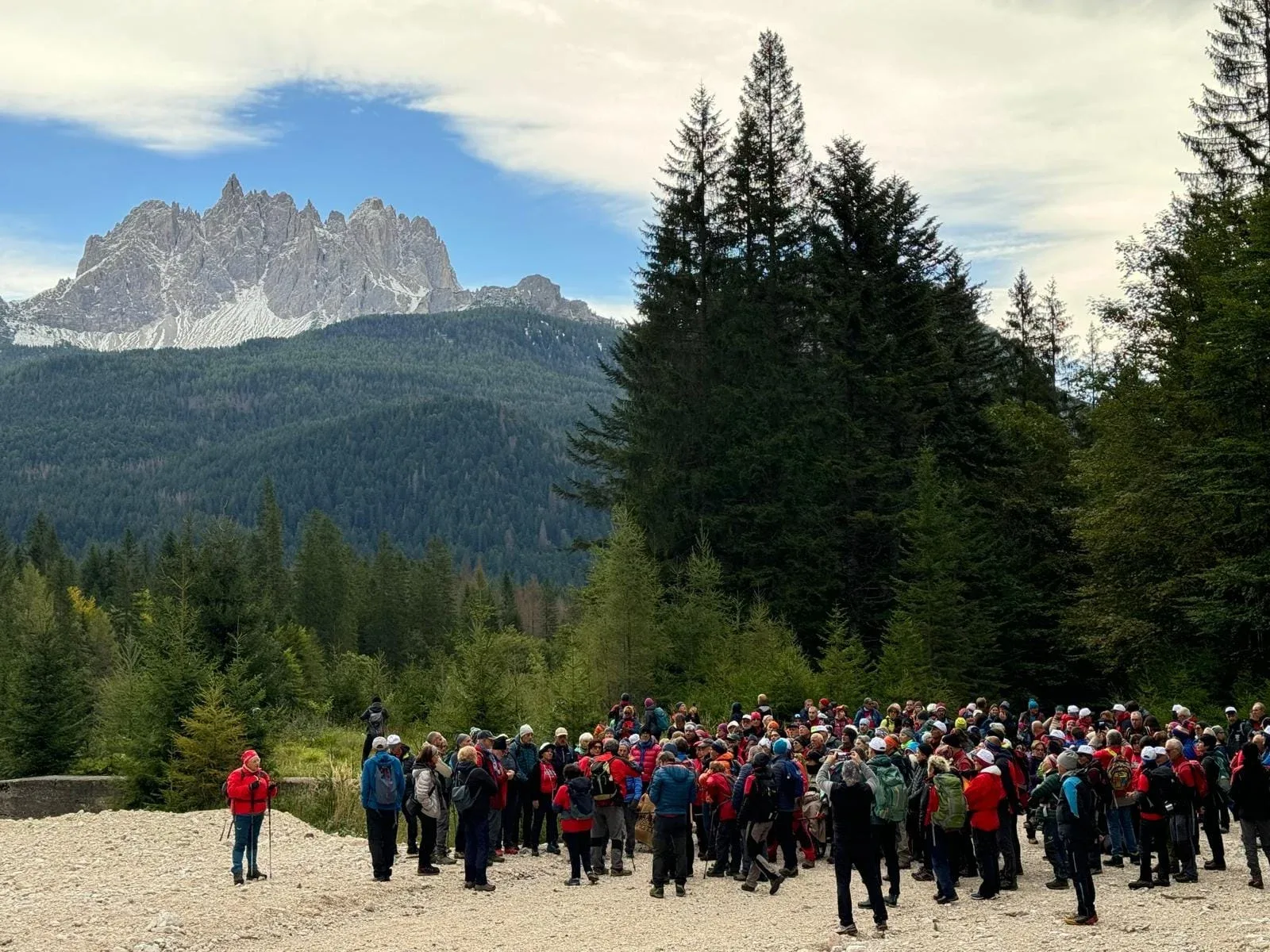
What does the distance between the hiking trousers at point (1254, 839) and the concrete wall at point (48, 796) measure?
25.0 m

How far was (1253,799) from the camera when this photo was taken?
1503 cm

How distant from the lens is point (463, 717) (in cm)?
2648

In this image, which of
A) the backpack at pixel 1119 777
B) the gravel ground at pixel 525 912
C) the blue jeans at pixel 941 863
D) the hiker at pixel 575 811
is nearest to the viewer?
the gravel ground at pixel 525 912

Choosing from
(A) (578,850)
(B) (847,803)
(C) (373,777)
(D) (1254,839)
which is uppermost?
(C) (373,777)

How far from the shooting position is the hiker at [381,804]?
16797 millimetres

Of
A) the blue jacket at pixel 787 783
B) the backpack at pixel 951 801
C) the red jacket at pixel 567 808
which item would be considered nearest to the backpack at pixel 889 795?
the backpack at pixel 951 801

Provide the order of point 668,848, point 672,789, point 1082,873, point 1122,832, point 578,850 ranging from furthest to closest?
point 1122,832, point 578,850, point 668,848, point 672,789, point 1082,873

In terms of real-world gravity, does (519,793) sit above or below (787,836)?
above

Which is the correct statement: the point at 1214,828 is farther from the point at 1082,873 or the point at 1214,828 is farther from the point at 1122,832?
the point at 1082,873

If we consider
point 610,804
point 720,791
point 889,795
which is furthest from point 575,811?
point 889,795

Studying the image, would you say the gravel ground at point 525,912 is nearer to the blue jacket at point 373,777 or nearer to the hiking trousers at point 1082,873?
the hiking trousers at point 1082,873

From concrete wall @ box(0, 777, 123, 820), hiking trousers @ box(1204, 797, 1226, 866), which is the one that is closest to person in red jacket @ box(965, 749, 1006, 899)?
hiking trousers @ box(1204, 797, 1226, 866)

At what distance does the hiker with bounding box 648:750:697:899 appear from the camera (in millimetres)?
16188

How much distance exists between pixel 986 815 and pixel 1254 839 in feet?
11.3
